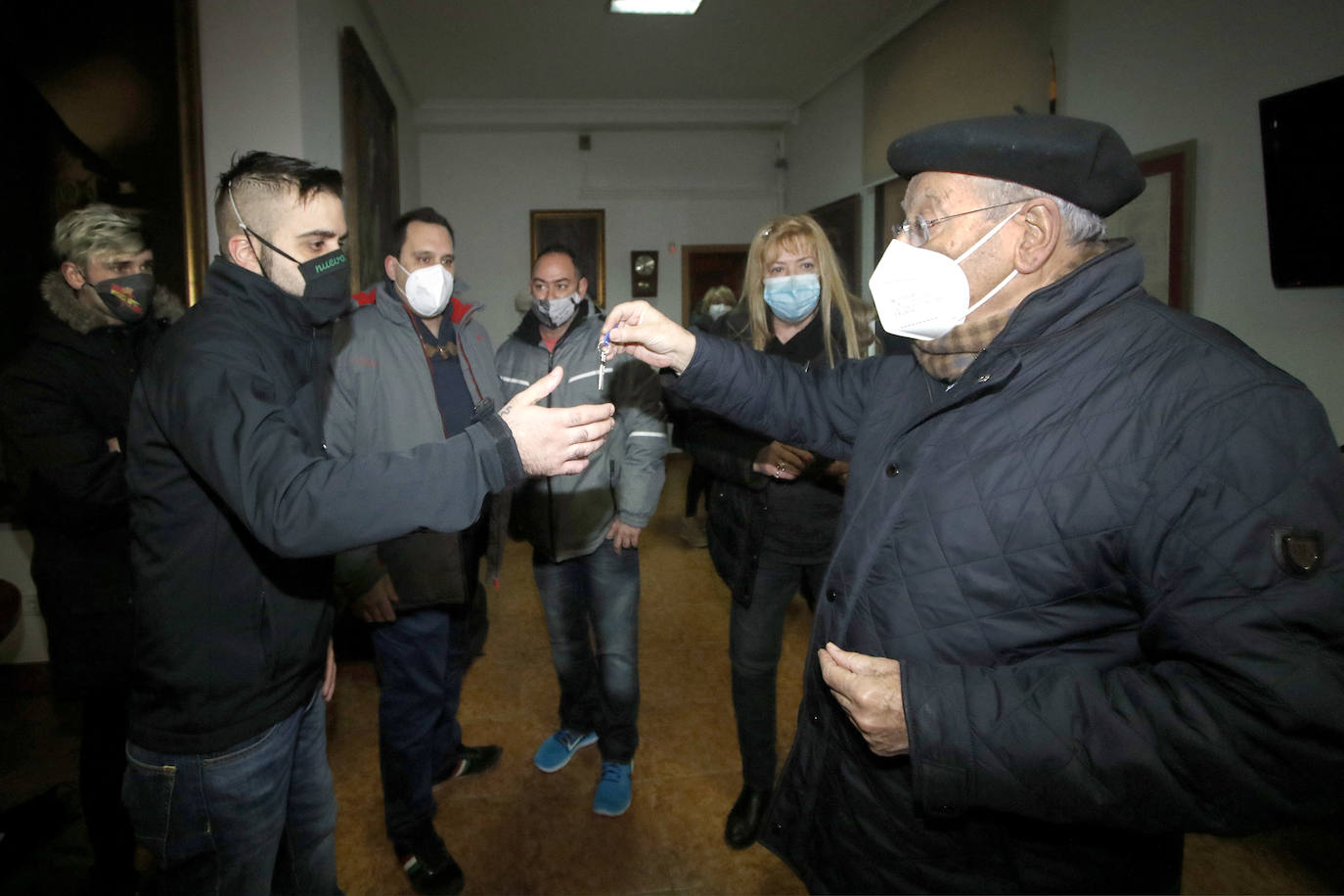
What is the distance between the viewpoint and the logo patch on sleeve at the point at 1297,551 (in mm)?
778

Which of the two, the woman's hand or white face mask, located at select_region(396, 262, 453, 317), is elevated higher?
white face mask, located at select_region(396, 262, 453, 317)

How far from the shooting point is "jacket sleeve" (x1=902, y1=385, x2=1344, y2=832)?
2.55ft

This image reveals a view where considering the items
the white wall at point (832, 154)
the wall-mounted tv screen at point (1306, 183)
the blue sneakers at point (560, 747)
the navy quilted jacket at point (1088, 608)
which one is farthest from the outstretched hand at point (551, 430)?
the white wall at point (832, 154)

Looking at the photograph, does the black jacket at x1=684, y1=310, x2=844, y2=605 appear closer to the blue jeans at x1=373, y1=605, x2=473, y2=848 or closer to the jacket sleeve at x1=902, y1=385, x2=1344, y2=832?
the blue jeans at x1=373, y1=605, x2=473, y2=848

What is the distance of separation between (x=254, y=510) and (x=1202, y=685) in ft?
4.19

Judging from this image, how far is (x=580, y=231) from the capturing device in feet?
27.7

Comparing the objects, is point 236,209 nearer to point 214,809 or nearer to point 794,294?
point 214,809

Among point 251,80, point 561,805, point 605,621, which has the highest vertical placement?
point 251,80

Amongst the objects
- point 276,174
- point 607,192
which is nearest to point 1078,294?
point 276,174

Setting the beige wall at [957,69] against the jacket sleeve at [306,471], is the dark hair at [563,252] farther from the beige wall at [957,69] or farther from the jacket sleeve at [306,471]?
the beige wall at [957,69]

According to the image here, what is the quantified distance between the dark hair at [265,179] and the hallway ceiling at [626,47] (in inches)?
179

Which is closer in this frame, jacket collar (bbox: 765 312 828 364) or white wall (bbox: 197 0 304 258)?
jacket collar (bbox: 765 312 828 364)

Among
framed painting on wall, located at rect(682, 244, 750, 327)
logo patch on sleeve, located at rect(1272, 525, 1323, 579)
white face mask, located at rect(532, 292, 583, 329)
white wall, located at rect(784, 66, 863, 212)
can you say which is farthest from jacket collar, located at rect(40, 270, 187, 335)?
framed painting on wall, located at rect(682, 244, 750, 327)

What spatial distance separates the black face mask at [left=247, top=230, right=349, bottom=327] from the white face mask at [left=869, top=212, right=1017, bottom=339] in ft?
3.53
